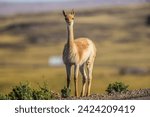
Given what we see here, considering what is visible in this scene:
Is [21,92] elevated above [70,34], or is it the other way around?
[70,34]

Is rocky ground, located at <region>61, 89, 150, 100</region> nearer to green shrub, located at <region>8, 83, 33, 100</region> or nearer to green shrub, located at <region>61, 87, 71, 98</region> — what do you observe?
green shrub, located at <region>61, 87, 71, 98</region>

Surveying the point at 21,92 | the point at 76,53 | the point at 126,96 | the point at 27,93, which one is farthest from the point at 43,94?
the point at 126,96

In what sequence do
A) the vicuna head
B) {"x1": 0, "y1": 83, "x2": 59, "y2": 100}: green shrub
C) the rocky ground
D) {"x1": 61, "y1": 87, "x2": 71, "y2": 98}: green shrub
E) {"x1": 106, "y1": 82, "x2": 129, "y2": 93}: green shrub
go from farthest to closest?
{"x1": 106, "y1": 82, "x2": 129, "y2": 93}: green shrub < {"x1": 61, "y1": 87, "x2": 71, "y2": 98}: green shrub < the vicuna head < {"x1": 0, "y1": 83, "x2": 59, "y2": 100}: green shrub < the rocky ground

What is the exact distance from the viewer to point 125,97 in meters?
17.1

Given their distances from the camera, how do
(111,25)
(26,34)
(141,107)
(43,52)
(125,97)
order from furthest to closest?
1. (111,25)
2. (26,34)
3. (43,52)
4. (125,97)
5. (141,107)

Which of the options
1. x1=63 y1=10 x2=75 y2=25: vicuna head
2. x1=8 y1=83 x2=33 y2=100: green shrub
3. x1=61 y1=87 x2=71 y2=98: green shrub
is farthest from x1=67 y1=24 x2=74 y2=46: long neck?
x1=8 y1=83 x2=33 y2=100: green shrub

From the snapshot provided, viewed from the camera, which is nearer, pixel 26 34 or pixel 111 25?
pixel 26 34

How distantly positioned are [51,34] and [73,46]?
44.5 m

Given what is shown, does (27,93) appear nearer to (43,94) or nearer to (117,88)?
(43,94)

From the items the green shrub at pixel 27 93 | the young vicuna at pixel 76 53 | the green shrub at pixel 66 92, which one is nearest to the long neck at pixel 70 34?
the young vicuna at pixel 76 53

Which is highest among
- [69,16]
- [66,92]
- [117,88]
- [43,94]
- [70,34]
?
[69,16]

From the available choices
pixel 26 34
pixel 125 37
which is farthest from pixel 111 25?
pixel 26 34

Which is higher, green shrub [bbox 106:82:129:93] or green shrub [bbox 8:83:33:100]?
green shrub [bbox 8:83:33:100]

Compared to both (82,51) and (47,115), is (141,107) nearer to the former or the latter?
(47,115)
